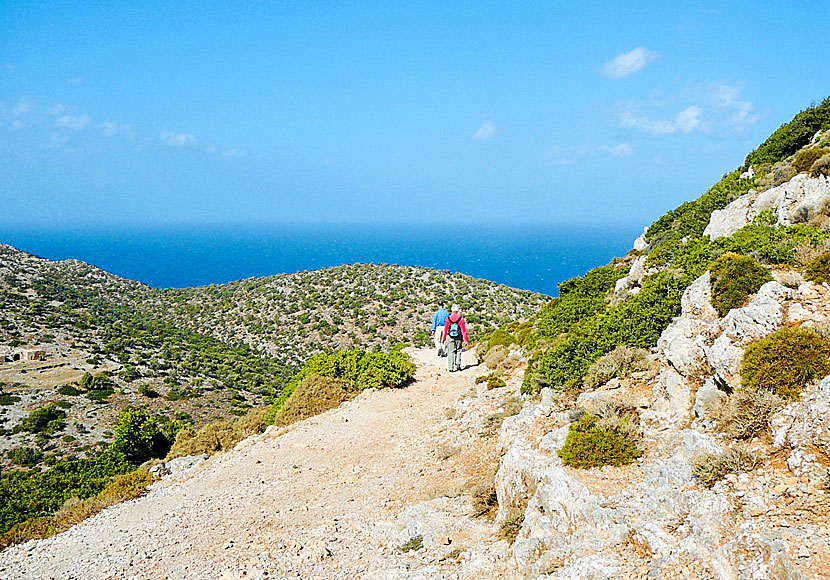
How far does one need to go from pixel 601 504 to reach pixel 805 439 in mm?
2297

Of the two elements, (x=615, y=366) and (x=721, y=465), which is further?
(x=615, y=366)

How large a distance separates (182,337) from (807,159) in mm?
49164

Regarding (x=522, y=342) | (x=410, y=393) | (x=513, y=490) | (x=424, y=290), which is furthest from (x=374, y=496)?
(x=424, y=290)

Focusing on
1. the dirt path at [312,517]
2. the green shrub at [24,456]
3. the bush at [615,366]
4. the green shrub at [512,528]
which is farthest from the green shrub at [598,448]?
the green shrub at [24,456]

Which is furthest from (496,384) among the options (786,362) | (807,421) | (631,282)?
(807,421)

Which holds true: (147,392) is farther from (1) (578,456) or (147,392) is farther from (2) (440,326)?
(1) (578,456)

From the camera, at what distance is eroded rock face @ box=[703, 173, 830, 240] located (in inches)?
432

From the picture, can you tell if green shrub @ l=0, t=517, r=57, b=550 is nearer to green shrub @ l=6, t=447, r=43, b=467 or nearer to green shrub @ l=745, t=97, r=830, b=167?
green shrub @ l=6, t=447, r=43, b=467

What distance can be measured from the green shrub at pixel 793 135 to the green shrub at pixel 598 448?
1630 centimetres

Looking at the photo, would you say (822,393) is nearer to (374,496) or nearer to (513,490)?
(513,490)

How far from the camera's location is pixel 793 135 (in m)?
18.8

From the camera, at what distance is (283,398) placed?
62.3ft

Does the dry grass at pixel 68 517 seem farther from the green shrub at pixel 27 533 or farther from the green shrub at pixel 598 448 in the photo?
the green shrub at pixel 598 448

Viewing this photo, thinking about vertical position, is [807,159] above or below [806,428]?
above
